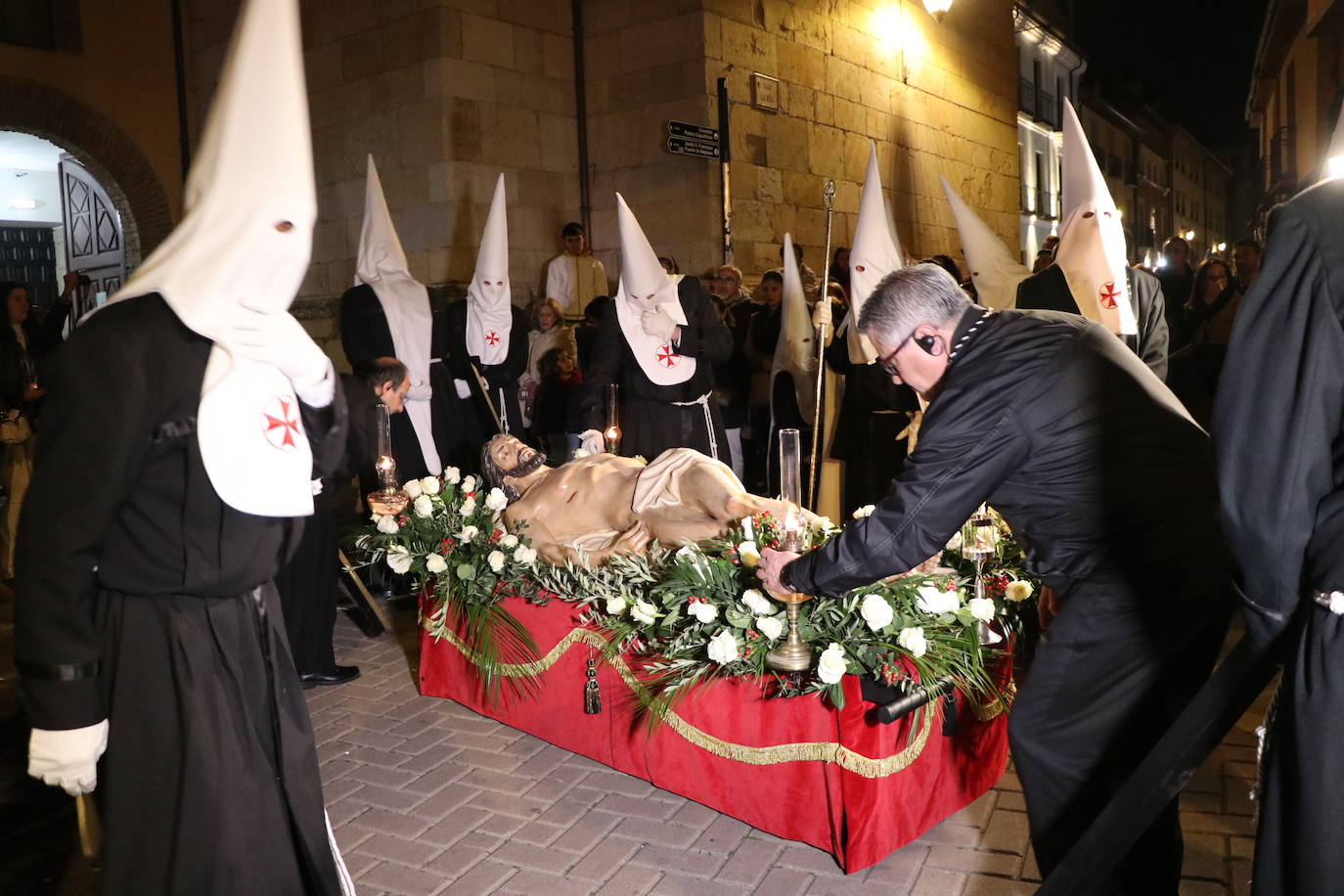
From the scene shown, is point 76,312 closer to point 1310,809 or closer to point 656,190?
point 656,190

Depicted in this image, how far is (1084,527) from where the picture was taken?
272 cm

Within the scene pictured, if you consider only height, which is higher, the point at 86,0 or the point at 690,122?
the point at 86,0

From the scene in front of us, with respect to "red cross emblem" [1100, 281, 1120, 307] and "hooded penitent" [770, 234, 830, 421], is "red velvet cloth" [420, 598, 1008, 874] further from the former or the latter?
"hooded penitent" [770, 234, 830, 421]

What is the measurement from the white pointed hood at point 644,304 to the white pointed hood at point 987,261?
212 cm

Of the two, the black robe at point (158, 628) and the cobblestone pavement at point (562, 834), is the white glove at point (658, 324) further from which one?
the black robe at point (158, 628)

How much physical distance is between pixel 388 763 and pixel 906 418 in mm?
4108

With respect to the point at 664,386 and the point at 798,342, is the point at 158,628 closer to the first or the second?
the point at 664,386

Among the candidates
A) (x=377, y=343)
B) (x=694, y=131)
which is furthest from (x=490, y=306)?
(x=694, y=131)

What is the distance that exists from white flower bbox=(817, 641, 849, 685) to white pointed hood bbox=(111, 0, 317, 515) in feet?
5.41

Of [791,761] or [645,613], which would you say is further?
[645,613]

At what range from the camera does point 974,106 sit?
61.3 ft

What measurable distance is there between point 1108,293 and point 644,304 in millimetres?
2552

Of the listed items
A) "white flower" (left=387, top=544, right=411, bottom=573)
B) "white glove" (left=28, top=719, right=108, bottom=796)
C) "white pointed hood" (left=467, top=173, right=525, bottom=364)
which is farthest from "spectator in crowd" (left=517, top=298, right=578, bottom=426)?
"white glove" (left=28, top=719, right=108, bottom=796)

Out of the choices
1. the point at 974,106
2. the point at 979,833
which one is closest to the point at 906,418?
the point at 979,833
